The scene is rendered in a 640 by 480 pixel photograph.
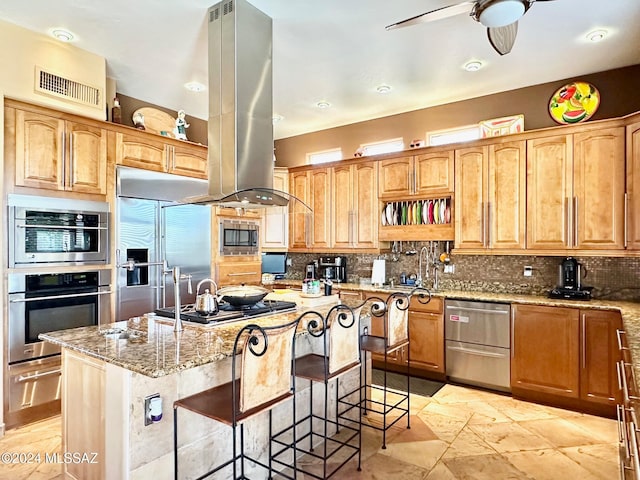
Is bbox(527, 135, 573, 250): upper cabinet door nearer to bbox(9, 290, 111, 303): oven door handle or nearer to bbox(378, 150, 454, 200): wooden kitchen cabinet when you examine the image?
bbox(378, 150, 454, 200): wooden kitchen cabinet

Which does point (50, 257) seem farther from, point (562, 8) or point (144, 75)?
point (562, 8)

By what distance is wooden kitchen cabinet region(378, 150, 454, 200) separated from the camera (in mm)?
4320

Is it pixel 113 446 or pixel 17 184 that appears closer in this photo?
pixel 113 446

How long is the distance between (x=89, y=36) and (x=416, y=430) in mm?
4067

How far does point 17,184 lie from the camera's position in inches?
118

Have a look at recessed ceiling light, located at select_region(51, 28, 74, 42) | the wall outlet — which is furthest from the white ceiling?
the wall outlet

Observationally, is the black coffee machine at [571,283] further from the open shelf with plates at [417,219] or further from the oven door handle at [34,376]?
the oven door handle at [34,376]

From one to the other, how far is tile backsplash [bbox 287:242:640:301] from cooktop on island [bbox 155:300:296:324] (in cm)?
245

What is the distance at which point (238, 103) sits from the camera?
2729 mm

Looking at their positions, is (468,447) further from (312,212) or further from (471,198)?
(312,212)

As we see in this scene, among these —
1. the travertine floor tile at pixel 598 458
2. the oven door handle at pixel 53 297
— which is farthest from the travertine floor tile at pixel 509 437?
the oven door handle at pixel 53 297

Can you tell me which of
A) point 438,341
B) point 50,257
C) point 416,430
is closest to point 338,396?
point 416,430

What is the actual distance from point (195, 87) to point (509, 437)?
14.2ft

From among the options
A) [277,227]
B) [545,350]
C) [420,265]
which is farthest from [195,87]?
[545,350]
